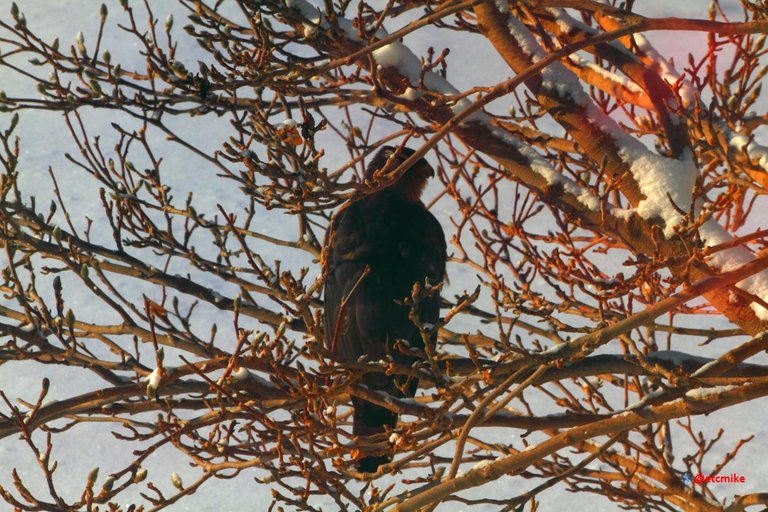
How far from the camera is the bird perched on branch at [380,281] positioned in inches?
188

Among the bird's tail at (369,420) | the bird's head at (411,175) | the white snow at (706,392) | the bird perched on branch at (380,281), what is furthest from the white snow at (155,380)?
the bird's head at (411,175)

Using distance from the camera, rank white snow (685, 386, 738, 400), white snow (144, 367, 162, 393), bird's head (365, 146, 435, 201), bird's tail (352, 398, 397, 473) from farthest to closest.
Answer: bird's head (365, 146, 435, 201)
bird's tail (352, 398, 397, 473)
white snow (685, 386, 738, 400)
white snow (144, 367, 162, 393)

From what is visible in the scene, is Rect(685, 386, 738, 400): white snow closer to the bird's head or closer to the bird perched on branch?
the bird perched on branch

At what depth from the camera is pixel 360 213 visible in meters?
5.52

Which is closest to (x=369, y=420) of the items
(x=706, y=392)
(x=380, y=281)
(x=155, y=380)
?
(x=380, y=281)

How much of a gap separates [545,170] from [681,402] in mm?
1538

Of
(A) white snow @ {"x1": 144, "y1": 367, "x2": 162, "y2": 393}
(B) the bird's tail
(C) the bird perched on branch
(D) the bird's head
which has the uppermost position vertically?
(D) the bird's head

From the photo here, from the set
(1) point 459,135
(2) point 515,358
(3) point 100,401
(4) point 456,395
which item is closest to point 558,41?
(1) point 459,135

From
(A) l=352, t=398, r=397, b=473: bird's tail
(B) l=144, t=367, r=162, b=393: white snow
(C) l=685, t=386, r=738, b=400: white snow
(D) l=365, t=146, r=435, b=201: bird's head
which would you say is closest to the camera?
(B) l=144, t=367, r=162, b=393: white snow

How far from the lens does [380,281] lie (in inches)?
200

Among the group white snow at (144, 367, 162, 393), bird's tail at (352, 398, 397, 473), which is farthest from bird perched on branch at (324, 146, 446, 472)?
white snow at (144, 367, 162, 393)

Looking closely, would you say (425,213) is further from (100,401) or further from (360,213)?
(100,401)

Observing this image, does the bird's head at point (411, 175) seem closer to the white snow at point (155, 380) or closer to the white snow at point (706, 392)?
the white snow at point (706, 392)

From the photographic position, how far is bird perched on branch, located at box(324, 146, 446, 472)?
15.7 ft
